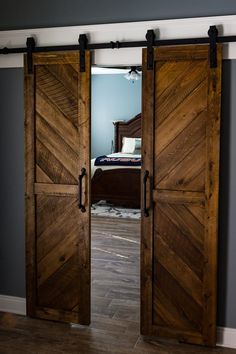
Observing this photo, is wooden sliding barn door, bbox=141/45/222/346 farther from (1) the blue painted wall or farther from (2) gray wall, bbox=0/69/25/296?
(1) the blue painted wall

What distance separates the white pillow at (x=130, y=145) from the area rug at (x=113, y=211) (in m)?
1.60

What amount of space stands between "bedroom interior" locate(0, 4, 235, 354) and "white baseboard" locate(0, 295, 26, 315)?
6cm

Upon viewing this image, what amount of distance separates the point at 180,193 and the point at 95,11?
58.1 inches

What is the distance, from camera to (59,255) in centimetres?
344

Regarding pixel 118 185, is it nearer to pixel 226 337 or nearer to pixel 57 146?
pixel 57 146

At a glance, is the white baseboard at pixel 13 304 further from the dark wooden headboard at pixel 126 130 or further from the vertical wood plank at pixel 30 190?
the dark wooden headboard at pixel 126 130

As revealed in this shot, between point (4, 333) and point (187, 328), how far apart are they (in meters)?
1.36

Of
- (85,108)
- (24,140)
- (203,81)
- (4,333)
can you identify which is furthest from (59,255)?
(203,81)

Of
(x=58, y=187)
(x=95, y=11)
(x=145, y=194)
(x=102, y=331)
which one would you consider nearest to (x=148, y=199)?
(x=145, y=194)

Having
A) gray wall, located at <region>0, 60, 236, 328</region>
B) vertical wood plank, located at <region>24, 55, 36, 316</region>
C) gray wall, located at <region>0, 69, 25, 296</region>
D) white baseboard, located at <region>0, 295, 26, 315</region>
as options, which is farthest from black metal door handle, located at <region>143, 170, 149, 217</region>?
white baseboard, located at <region>0, 295, 26, 315</region>

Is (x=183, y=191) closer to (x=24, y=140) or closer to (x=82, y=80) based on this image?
(x=82, y=80)

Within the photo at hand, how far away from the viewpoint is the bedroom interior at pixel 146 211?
3012mm

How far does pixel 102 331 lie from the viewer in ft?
11.0

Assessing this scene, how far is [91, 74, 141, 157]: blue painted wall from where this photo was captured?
9523 mm
